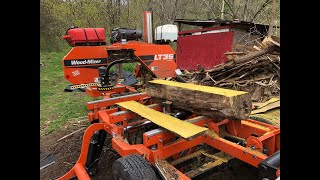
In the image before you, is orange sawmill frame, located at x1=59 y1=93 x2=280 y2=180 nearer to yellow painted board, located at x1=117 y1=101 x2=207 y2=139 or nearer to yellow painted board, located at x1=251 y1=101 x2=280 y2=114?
yellow painted board, located at x1=117 y1=101 x2=207 y2=139

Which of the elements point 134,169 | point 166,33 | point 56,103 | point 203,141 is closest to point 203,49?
point 166,33

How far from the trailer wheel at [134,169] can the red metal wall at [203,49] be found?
27.5ft

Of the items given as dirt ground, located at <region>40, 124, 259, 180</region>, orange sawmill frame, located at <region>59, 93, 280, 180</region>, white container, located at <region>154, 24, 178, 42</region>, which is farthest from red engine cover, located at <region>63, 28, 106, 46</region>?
dirt ground, located at <region>40, 124, 259, 180</region>

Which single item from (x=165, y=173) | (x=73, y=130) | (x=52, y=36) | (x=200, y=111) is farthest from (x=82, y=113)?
(x=52, y=36)

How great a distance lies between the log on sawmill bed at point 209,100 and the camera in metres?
2.46

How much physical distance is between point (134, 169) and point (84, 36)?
129 inches

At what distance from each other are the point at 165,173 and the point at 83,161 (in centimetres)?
160

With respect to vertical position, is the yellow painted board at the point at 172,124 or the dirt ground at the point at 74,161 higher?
the yellow painted board at the point at 172,124

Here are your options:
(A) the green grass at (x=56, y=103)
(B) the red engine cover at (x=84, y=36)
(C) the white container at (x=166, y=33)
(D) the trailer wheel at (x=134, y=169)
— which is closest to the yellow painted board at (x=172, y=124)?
(D) the trailer wheel at (x=134, y=169)

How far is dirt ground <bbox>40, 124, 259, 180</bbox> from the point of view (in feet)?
10.0

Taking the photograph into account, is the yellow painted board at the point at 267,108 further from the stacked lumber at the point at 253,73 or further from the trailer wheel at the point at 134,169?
the trailer wheel at the point at 134,169

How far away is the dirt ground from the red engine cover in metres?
1.98

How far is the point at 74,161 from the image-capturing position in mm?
4102
